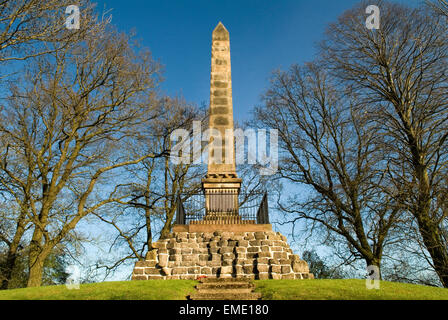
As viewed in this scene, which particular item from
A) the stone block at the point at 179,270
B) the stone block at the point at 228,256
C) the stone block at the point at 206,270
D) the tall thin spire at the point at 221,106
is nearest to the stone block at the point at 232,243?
the stone block at the point at 228,256

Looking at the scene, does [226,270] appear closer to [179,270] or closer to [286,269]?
[179,270]

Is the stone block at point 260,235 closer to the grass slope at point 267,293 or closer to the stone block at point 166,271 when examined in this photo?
the grass slope at point 267,293

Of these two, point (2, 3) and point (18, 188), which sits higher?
point (2, 3)

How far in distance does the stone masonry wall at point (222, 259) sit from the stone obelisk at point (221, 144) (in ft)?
5.08

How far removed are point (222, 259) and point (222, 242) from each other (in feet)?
1.95

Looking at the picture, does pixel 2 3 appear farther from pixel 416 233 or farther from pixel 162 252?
pixel 416 233

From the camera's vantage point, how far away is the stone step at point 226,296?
7.87 meters

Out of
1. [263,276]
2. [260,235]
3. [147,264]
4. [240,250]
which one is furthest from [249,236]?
[147,264]

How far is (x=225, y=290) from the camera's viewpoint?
8.62 meters

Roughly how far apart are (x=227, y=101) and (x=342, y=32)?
18.4 feet

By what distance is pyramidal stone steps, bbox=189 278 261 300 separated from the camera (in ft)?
26.1

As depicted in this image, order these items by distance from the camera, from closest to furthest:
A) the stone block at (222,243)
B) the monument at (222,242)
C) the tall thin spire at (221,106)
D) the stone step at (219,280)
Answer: the stone step at (219,280) → the monument at (222,242) → the stone block at (222,243) → the tall thin spire at (221,106)

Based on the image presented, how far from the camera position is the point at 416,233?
11203 mm
